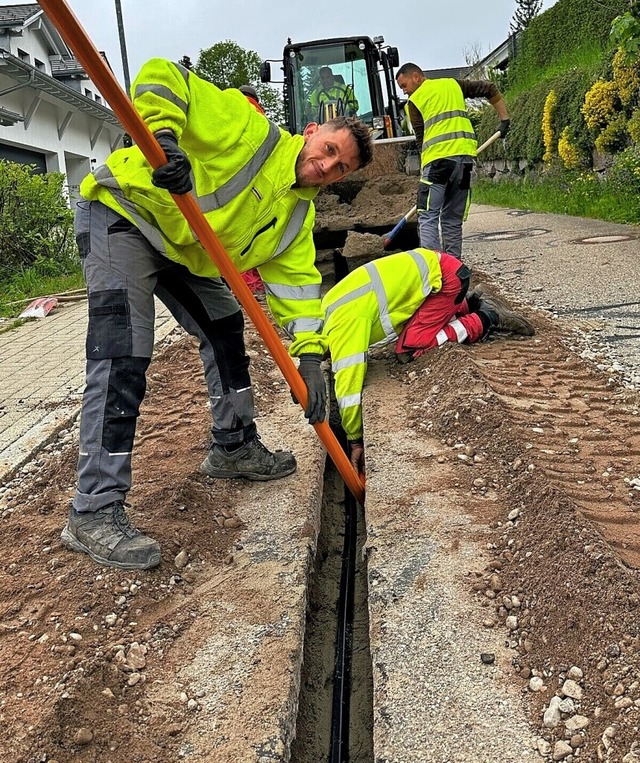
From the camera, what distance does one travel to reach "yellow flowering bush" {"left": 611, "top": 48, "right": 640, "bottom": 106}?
35.2 feet

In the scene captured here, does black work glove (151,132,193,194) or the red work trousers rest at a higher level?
black work glove (151,132,193,194)

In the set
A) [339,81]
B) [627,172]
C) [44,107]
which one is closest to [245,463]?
[339,81]

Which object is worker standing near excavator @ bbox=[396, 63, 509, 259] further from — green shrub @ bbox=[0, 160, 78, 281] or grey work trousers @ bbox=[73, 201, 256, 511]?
green shrub @ bbox=[0, 160, 78, 281]

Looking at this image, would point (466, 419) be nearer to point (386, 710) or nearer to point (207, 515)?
point (207, 515)

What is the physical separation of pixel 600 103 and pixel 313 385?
1070cm

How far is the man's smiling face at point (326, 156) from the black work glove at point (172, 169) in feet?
1.86

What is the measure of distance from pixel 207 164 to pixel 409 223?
5063mm

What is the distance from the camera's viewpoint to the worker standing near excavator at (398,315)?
172 inches

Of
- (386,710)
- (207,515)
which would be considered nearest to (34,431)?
(207,515)

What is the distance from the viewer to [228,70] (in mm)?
40719

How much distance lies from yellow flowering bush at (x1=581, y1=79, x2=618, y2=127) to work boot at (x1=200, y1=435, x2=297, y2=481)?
10238mm

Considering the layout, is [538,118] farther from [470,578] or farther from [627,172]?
[470,578]

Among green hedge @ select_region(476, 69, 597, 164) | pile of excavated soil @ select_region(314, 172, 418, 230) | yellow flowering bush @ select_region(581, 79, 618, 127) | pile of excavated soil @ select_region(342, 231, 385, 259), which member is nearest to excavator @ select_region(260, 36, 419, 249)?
pile of excavated soil @ select_region(314, 172, 418, 230)

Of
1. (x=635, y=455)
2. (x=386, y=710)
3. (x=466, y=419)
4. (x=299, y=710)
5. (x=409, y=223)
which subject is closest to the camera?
(x=386, y=710)
